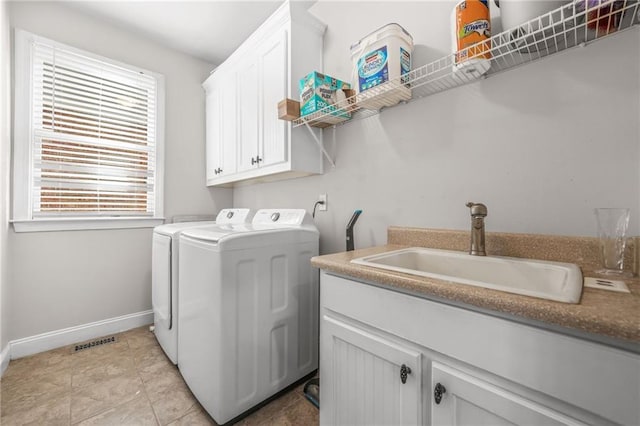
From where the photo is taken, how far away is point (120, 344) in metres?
2.20

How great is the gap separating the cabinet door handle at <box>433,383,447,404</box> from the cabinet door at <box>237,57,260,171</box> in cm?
183

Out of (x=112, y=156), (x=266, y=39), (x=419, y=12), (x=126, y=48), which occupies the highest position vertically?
(x=126, y=48)

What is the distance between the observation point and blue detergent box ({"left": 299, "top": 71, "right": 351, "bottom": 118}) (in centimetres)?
159

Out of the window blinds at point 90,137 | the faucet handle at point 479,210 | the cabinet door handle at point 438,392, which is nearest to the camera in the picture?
the cabinet door handle at point 438,392

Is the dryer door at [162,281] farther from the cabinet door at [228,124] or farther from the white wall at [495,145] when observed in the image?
the white wall at [495,145]

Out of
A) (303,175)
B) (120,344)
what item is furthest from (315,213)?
(120,344)

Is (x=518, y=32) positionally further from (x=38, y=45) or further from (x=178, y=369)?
(x=38, y=45)

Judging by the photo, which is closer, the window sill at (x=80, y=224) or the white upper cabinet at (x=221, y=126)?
the window sill at (x=80, y=224)

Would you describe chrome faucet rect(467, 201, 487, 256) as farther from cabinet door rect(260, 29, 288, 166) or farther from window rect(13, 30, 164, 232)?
window rect(13, 30, 164, 232)

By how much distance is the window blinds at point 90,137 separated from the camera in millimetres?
2115

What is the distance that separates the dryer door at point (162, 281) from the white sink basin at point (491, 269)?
1471mm

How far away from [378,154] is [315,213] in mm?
684

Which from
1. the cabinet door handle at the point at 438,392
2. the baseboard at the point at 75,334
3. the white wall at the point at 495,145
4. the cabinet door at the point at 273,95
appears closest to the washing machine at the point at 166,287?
the baseboard at the point at 75,334

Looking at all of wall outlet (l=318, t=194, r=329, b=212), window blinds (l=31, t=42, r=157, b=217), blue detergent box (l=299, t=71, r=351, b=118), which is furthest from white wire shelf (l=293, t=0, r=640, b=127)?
window blinds (l=31, t=42, r=157, b=217)
